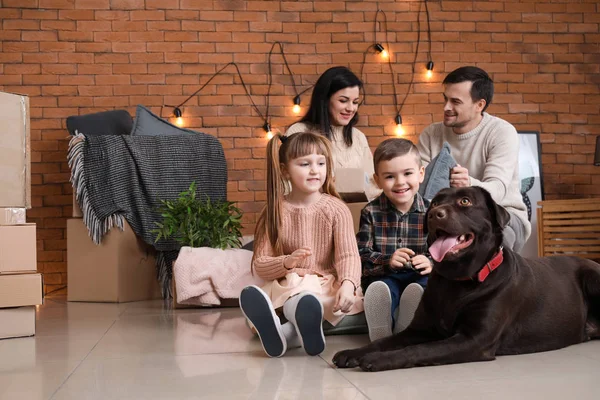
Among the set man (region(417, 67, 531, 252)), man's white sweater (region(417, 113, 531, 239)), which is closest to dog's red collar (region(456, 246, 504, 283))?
man's white sweater (region(417, 113, 531, 239))

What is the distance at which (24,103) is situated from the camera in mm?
2582

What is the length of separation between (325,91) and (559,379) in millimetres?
2306

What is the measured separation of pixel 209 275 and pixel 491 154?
1489 millimetres

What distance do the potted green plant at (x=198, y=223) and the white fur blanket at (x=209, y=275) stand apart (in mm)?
139

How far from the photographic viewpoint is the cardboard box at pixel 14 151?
8.27 ft

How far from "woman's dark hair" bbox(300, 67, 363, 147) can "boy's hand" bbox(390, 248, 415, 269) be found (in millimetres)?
1589

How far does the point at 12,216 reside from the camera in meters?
2.55

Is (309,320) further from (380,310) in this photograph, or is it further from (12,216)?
(12,216)

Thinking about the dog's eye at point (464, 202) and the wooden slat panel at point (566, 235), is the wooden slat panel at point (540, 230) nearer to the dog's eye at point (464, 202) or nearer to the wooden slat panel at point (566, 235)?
the wooden slat panel at point (566, 235)

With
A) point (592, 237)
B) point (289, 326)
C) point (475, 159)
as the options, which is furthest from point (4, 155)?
point (592, 237)

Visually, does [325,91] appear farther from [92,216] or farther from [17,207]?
[17,207]

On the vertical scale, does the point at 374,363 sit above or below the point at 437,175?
below

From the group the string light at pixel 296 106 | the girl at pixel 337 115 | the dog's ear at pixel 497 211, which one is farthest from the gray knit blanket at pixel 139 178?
the dog's ear at pixel 497 211

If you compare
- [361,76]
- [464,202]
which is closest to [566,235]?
[361,76]
